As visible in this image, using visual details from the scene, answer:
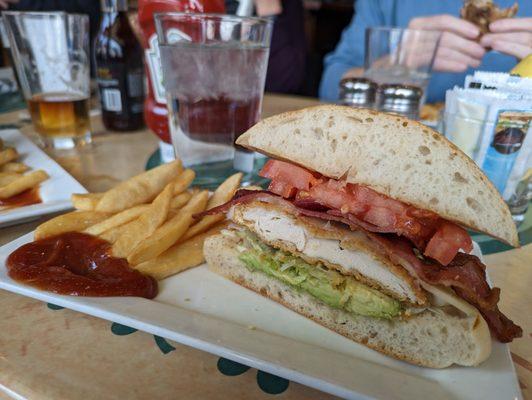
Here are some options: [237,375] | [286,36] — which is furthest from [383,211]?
[286,36]

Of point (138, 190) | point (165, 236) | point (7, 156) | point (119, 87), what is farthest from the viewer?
point (119, 87)

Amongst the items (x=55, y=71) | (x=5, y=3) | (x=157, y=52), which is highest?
(x=5, y=3)

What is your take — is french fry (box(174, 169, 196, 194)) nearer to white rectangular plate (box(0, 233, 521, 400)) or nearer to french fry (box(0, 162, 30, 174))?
white rectangular plate (box(0, 233, 521, 400))

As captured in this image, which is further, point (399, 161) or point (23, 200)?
point (23, 200)

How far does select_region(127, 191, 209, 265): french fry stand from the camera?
4.11 ft

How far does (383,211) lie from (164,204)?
2.47ft

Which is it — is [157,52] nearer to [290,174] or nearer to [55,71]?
[55,71]

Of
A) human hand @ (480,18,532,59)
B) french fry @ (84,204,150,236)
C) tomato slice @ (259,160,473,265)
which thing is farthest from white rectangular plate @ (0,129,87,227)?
human hand @ (480,18,532,59)

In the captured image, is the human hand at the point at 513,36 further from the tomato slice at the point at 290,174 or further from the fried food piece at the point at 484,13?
the tomato slice at the point at 290,174

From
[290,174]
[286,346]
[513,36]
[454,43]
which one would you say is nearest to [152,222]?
[290,174]

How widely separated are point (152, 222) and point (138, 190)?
0.25 meters

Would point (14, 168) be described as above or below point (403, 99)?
below

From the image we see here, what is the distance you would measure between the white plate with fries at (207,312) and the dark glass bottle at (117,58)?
3.79ft

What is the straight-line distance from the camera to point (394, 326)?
1.15 m
